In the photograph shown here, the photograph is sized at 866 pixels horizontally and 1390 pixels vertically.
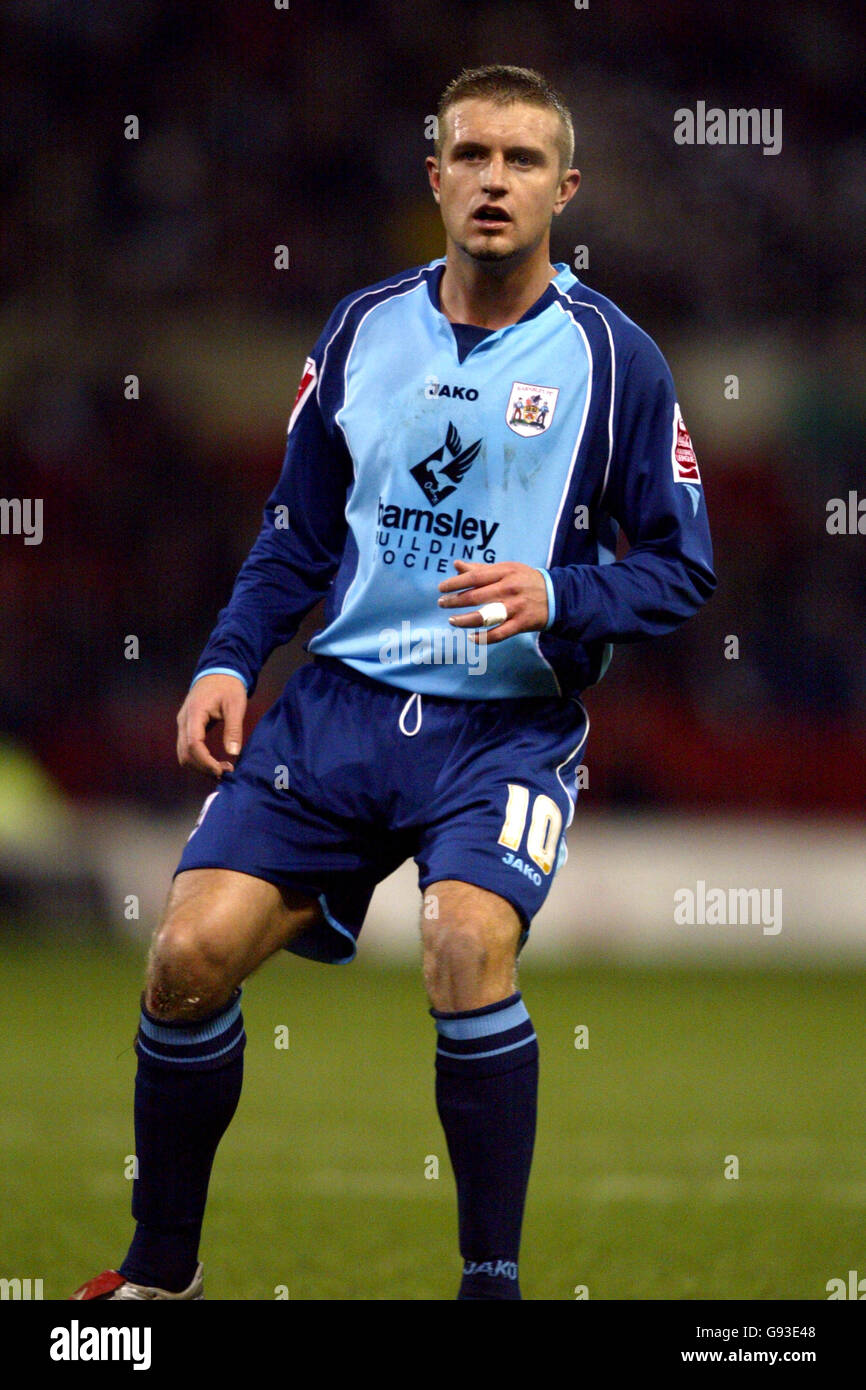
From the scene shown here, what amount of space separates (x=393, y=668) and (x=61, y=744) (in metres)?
9.64

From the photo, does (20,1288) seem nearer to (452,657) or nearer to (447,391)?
(452,657)

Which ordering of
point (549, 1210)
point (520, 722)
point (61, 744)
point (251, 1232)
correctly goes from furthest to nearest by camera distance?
point (61, 744) → point (549, 1210) → point (251, 1232) → point (520, 722)

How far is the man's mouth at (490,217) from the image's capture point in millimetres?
3348

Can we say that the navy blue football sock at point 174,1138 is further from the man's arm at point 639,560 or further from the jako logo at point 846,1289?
the jako logo at point 846,1289

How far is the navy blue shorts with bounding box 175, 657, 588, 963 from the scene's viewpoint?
129 inches

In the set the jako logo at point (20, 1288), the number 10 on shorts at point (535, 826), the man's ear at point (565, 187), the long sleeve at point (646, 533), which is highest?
the man's ear at point (565, 187)

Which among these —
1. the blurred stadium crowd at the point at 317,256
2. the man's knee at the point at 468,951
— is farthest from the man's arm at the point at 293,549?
the blurred stadium crowd at the point at 317,256

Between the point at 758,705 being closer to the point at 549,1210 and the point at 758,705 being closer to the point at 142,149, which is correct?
the point at 142,149

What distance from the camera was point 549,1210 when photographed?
4.88 meters

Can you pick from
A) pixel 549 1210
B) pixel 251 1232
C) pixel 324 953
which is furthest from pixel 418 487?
pixel 549 1210

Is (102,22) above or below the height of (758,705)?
above

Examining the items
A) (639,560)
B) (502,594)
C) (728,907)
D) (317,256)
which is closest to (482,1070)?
(502,594)
